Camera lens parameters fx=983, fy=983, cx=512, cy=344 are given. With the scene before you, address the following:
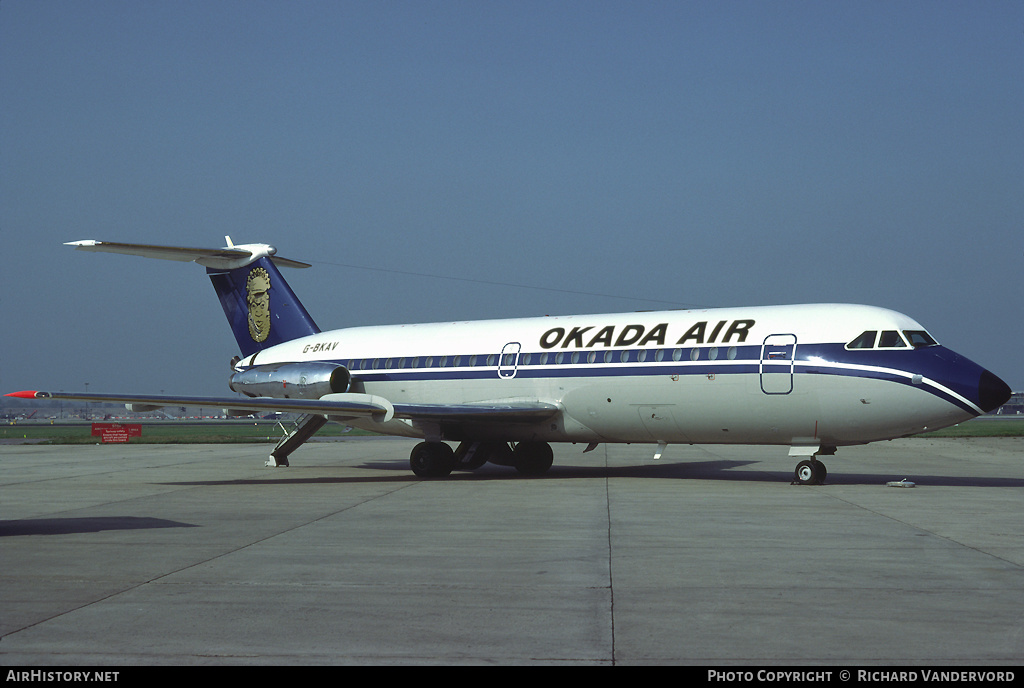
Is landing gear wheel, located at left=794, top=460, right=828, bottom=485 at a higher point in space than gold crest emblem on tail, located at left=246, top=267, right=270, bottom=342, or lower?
lower

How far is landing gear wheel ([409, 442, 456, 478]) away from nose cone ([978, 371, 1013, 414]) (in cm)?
1159

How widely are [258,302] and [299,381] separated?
4396mm

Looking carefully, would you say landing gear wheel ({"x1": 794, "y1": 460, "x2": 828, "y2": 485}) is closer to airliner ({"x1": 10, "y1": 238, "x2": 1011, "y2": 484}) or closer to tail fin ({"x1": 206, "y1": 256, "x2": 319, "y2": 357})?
airliner ({"x1": 10, "y1": 238, "x2": 1011, "y2": 484})

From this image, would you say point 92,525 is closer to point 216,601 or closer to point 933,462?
point 216,601

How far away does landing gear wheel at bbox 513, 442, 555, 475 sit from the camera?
24562mm

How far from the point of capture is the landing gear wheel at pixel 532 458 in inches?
967

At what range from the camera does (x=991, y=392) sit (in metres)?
17.6

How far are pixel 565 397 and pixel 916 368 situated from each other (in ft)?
24.4


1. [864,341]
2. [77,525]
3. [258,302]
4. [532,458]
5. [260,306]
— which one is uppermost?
[258,302]

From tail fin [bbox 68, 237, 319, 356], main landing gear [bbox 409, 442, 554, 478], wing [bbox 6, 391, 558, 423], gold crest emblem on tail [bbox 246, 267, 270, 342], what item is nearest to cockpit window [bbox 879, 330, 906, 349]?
wing [bbox 6, 391, 558, 423]

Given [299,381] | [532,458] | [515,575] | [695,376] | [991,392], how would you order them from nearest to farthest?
[515,575]
[991,392]
[695,376]
[532,458]
[299,381]

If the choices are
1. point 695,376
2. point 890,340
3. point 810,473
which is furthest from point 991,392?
point 695,376

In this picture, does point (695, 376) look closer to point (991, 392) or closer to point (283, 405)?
point (991, 392)

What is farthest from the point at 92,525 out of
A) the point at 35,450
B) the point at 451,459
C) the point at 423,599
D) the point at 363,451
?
the point at 35,450
